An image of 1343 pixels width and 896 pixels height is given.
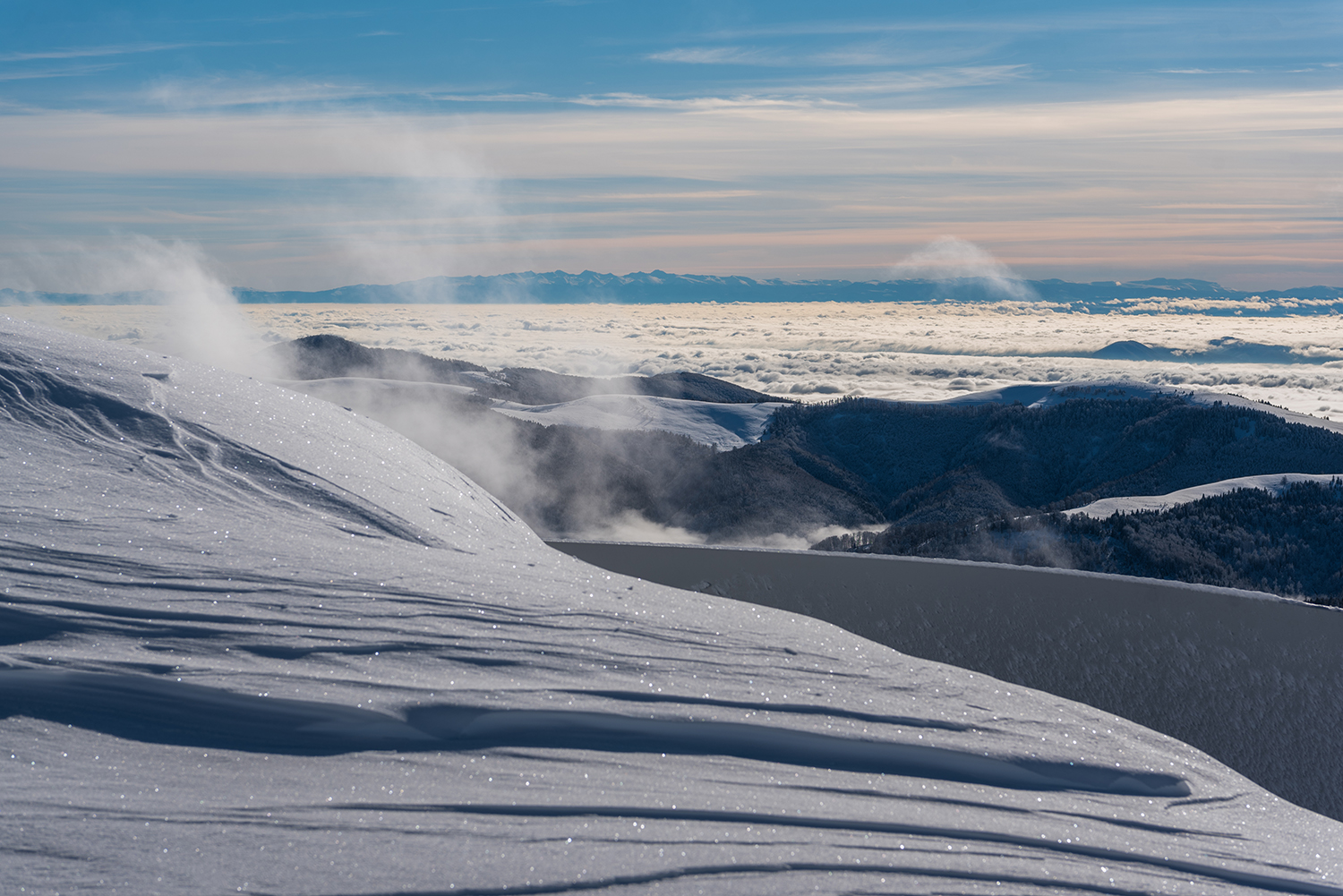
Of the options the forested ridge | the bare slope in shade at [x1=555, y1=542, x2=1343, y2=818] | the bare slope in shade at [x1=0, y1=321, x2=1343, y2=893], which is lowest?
the forested ridge

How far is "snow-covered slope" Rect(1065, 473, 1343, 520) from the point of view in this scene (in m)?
48.2

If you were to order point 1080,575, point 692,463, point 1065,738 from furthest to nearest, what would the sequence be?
1. point 692,463
2. point 1080,575
3. point 1065,738

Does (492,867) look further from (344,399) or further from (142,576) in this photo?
(344,399)

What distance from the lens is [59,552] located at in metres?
7.78

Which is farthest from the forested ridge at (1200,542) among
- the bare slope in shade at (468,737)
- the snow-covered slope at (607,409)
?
the snow-covered slope at (607,409)

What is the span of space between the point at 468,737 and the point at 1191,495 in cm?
5412

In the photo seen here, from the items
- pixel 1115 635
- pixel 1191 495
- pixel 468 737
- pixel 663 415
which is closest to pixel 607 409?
pixel 663 415

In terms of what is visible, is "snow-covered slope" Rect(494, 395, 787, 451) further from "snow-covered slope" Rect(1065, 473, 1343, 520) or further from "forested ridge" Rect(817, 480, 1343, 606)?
"forested ridge" Rect(817, 480, 1343, 606)

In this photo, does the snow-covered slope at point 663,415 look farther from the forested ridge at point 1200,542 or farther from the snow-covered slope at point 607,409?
the forested ridge at point 1200,542

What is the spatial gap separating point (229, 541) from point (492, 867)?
4828 millimetres

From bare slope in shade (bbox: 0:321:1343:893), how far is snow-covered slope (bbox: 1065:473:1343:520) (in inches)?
1675

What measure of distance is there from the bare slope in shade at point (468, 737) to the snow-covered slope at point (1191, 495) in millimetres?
42555

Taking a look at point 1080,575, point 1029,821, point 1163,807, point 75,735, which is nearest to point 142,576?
point 75,735

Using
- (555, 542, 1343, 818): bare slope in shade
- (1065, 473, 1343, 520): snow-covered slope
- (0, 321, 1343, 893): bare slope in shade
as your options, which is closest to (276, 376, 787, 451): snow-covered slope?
(1065, 473, 1343, 520): snow-covered slope
